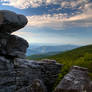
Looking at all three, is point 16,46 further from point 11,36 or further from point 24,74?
point 24,74

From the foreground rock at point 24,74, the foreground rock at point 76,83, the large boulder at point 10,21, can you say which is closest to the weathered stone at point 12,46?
the foreground rock at point 24,74

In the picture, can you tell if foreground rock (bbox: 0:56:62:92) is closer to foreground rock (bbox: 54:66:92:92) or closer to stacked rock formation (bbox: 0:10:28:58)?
stacked rock formation (bbox: 0:10:28:58)

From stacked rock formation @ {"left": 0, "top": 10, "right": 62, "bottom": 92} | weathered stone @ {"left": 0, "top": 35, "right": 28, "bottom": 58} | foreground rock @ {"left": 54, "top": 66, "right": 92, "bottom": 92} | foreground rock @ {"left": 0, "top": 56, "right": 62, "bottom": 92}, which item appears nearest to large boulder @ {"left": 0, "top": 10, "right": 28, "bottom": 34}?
stacked rock formation @ {"left": 0, "top": 10, "right": 62, "bottom": 92}

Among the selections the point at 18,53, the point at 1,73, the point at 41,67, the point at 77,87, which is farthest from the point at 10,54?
the point at 77,87

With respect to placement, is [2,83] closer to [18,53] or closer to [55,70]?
[18,53]

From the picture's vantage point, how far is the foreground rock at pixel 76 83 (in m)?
25.7

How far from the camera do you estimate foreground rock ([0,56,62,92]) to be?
31623mm

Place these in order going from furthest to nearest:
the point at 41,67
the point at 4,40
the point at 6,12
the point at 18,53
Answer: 1. the point at 41,67
2. the point at 18,53
3. the point at 4,40
4. the point at 6,12

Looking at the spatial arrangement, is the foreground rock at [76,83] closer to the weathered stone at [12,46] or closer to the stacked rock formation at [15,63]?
the stacked rock formation at [15,63]

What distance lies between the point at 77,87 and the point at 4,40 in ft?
48.3

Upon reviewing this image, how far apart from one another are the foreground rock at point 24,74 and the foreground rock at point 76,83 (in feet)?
18.7

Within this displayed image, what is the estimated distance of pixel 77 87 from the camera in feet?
84.4

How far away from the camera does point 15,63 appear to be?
111 ft

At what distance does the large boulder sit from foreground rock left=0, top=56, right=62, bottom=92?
502 centimetres
